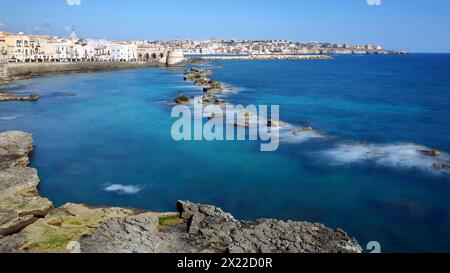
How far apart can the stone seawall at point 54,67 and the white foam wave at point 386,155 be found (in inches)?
1888

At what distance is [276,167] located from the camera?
62.1ft

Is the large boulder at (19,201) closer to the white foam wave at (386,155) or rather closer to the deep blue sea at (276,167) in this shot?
the deep blue sea at (276,167)

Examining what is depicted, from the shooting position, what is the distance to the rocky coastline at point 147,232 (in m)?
10.0

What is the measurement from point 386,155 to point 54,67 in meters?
58.6

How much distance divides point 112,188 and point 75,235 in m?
5.89

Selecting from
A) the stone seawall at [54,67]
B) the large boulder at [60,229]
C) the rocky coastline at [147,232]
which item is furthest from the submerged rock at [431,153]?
the stone seawall at [54,67]

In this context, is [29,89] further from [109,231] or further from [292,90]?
[109,231]

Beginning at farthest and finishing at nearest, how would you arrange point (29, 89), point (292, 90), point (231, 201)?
point (292, 90), point (29, 89), point (231, 201)

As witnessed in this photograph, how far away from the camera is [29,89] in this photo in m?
45.1

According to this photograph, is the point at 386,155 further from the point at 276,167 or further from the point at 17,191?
the point at 17,191

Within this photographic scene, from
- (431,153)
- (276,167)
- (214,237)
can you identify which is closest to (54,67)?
(276,167)

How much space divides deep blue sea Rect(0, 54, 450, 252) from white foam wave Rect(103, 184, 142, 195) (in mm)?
40
